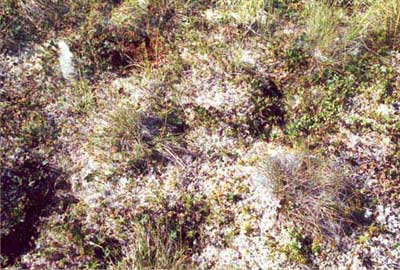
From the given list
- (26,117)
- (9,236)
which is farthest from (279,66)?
(9,236)

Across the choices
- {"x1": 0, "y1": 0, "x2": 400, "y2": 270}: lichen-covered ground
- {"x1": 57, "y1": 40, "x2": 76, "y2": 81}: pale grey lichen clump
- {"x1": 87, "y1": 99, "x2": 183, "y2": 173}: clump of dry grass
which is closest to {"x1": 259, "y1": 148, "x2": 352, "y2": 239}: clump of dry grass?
{"x1": 0, "y1": 0, "x2": 400, "y2": 270}: lichen-covered ground

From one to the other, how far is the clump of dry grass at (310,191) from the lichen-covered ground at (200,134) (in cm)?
2

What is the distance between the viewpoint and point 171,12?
5.92 metres

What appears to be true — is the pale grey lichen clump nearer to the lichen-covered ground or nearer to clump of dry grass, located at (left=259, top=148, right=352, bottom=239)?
the lichen-covered ground

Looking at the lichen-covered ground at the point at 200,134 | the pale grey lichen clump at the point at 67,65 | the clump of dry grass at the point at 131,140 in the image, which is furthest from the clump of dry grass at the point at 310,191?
the pale grey lichen clump at the point at 67,65

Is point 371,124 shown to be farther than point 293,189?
Yes

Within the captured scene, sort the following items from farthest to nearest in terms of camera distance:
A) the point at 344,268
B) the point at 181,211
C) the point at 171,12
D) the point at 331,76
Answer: the point at 171,12, the point at 331,76, the point at 181,211, the point at 344,268

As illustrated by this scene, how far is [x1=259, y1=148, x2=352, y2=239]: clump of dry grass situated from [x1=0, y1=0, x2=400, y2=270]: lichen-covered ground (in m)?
0.02

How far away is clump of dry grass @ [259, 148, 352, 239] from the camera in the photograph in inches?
163

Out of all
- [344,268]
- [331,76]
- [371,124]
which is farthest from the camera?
[331,76]

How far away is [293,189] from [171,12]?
2998mm

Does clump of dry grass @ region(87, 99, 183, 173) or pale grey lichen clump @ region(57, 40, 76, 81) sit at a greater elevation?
pale grey lichen clump @ region(57, 40, 76, 81)

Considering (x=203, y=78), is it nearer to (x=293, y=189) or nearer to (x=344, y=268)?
(x=293, y=189)

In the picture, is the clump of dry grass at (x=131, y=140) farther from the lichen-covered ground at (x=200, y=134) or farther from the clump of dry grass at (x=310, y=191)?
the clump of dry grass at (x=310, y=191)
